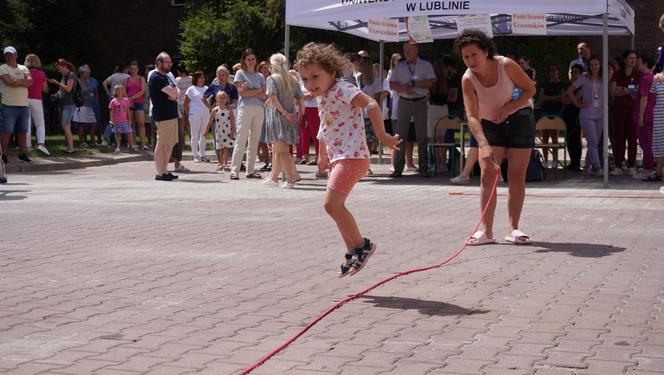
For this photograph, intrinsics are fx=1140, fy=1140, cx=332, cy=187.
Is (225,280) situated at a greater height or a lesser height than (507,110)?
lesser

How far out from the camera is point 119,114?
25125 mm

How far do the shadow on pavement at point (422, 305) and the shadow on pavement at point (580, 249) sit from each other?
2.46 m

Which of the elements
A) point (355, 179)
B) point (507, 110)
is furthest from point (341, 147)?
point (507, 110)

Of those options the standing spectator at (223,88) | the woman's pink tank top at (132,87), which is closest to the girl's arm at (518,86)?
the standing spectator at (223,88)

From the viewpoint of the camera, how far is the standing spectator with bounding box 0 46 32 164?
66.7 ft

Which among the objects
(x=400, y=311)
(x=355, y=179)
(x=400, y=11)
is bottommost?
(x=400, y=311)

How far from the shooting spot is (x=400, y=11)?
652 inches

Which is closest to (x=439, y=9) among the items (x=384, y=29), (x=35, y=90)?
(x=384, y=29)

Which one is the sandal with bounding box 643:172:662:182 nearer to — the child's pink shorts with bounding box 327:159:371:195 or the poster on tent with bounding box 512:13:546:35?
the poster on tent with bounding box 512:13:546:35

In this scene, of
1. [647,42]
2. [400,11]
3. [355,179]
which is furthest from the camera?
[647,42]

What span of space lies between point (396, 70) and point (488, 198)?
27.8ft

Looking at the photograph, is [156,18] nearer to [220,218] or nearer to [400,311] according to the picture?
[220,218]

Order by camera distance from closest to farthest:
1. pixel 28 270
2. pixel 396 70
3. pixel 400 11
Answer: pixel 28 270 < pixel 400 11 < pixel 396 70

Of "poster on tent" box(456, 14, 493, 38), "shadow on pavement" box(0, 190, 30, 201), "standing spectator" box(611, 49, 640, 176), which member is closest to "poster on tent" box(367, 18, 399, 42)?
"poster on tent" box(456, 14, 493, 38)
